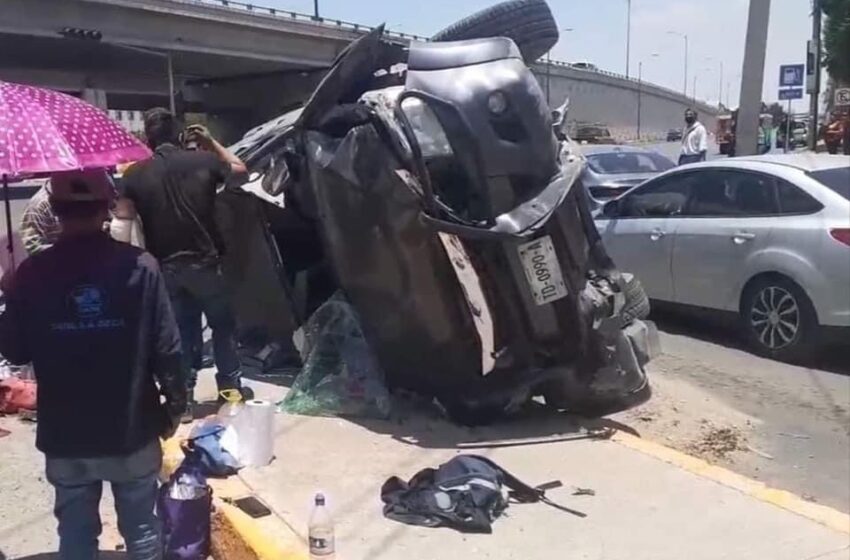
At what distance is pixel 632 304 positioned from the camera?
602cm

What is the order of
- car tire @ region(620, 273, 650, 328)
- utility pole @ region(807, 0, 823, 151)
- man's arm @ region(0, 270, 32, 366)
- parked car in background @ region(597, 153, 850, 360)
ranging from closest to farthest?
man's arm @ region(0, 270, 32, 366)
car tire @ region(620, 273, 650, 328)
parked car in background @ region(597, 153, 850, 360)
utility pole @ region(807, 0, 823, 151)

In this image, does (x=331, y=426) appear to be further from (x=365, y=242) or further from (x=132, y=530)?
(x=132, y=530)

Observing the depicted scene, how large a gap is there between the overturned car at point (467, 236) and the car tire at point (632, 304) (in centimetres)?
4

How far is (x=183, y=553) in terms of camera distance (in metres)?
4.01

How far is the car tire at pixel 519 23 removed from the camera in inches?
258

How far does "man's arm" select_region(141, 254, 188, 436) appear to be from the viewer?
3096mm

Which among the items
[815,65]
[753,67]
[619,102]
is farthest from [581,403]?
[619,102]

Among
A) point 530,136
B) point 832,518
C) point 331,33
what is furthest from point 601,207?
point 331,33

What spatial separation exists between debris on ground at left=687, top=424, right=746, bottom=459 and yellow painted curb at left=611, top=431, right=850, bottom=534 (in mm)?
315

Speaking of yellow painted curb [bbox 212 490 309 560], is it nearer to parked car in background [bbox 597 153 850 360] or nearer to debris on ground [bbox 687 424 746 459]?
debris on ground [bbox 687 424 746 459]

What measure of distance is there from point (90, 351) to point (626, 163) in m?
11.7

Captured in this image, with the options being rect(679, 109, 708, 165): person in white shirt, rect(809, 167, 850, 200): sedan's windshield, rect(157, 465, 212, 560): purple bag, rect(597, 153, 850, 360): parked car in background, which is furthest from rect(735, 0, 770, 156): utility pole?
rect(157, 465, 212, 560): purple bag

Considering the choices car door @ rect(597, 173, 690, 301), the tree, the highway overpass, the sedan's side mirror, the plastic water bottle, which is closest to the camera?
the plastic water bottle

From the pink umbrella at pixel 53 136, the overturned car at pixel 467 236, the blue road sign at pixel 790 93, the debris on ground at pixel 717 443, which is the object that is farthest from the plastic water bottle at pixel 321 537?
the blue road sign at pixel 790 93
